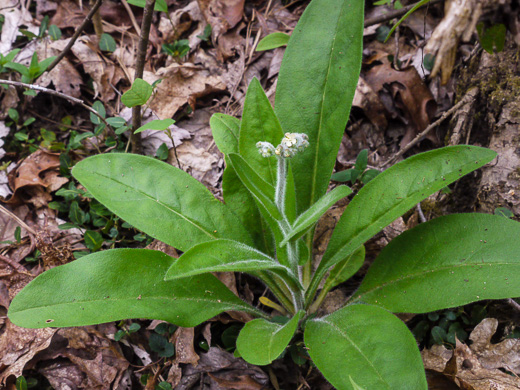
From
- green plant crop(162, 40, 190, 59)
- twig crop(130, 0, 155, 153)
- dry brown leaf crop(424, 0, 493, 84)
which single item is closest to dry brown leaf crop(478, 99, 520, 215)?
dry brown leaf crop(424, 0, 493, 84)

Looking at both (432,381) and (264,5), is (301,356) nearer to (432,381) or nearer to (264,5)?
(432,381)

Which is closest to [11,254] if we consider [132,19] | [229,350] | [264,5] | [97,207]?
[97,207]

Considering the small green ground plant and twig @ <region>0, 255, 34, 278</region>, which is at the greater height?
the small green ground plant

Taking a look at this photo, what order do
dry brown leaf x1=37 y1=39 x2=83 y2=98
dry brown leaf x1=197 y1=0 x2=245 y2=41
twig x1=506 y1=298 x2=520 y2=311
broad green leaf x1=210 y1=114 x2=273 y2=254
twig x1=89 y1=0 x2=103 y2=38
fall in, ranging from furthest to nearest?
dry brown leaf x1=197 y1=0 x2=245 y2=41 → twig x1=89 y1=0 x2=103 y2=38 → dry brown leaf x1=37 y1=39 x2=83 y2=98 → broad green leaf x1=210 y1=114 x2=273 y2=254 → twig x1=506 y1=298 x2=520 y2=311

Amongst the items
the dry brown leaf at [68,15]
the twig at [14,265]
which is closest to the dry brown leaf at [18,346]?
the twig at [14,265]

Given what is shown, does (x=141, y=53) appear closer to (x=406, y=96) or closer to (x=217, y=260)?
(x=217, y=260)

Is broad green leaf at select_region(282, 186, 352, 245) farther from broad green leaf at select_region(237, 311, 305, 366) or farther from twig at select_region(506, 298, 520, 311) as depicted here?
twig at select_region(506, 298, 520, 311)

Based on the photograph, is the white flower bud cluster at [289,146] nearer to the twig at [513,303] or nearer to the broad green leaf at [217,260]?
the broad green leaf at [217,260]
